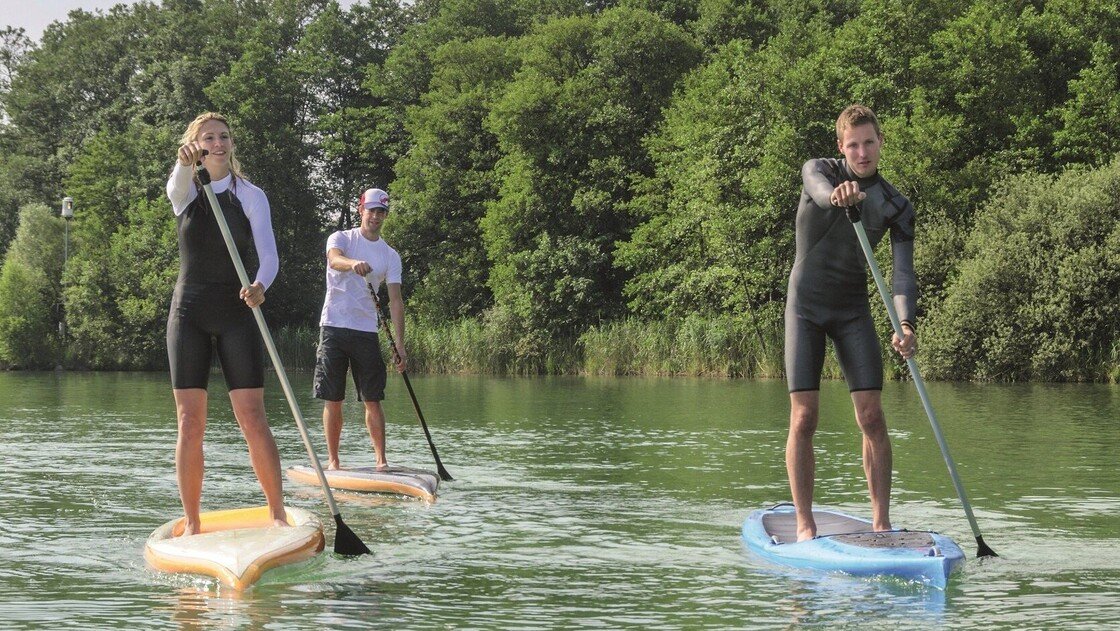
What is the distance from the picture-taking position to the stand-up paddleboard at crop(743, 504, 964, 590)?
24.8 feet

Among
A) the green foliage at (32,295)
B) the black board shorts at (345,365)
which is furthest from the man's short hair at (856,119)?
the green foliage at (32,295)

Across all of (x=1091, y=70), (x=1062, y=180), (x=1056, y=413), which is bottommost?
(x=1056, y=413)

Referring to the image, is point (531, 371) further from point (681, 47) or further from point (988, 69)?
point (988, 69)

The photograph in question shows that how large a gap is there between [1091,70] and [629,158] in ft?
59.6

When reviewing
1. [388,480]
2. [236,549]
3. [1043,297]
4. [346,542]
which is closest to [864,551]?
[346,542]

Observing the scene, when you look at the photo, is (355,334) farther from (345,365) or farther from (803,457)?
(803,457)

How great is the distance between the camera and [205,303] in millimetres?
8250

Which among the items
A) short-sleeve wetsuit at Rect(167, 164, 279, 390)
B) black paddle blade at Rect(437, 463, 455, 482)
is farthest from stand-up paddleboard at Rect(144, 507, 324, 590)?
black paddle blade at Rect(437, 463, 455, 482)

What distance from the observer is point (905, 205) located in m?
8.50

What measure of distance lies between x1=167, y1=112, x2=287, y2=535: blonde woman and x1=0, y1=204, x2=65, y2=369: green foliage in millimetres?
57397

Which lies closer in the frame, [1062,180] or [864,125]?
[864,125]

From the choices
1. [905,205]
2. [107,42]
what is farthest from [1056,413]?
[107,42]

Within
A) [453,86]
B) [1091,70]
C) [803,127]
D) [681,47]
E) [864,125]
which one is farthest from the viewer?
[453,86]

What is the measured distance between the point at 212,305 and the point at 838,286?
335 centimetres
